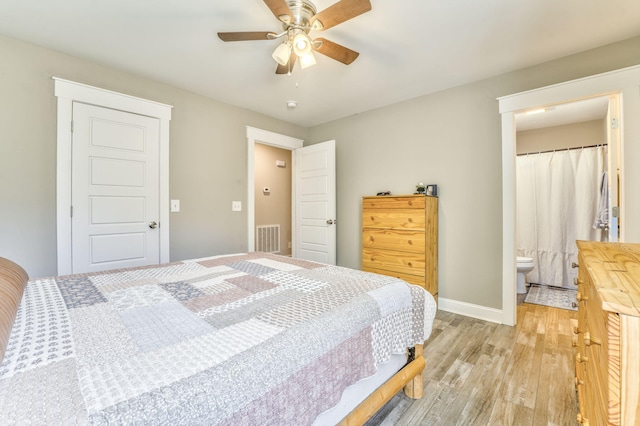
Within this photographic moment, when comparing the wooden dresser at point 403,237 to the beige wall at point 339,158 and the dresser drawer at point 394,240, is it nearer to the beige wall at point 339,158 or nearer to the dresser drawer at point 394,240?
the dresser drawer at point 394,240

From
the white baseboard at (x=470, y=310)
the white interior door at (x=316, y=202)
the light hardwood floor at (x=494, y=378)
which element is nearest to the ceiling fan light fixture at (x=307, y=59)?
the white interior door at (x=316, y=202)

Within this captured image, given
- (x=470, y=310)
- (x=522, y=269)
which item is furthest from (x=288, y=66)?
(x=522, y=269)

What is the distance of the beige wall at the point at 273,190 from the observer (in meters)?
4.73

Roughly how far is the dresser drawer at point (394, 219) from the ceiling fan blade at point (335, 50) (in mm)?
1528

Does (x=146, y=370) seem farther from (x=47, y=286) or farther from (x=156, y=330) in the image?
(x=47, y=286)

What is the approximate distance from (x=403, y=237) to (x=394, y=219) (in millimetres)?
207

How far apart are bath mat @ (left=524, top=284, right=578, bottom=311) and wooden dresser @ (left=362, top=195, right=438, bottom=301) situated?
1.32 metres

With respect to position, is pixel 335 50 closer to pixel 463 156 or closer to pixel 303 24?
pixel 303 24

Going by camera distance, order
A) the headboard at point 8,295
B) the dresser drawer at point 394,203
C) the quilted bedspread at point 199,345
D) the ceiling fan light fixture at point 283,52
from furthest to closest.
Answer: the dresser drawer at point 394,203, the ceiling fan light fixture at point 283,52, the headboard at point 8,295, the quilted bedspread at point 199,345

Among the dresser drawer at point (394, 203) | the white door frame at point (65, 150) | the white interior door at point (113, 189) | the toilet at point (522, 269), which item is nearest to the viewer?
the white door frame at point (65, 150)

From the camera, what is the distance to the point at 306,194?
12.7 ft

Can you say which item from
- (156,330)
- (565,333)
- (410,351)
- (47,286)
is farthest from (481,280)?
(47,286)

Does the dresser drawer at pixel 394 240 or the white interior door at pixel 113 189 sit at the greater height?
the white interior door at pixel 113 189

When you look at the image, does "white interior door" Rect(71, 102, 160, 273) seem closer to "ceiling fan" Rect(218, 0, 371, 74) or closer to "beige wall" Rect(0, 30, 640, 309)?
"beige wall" Rect(0, 30, 640, 309)
